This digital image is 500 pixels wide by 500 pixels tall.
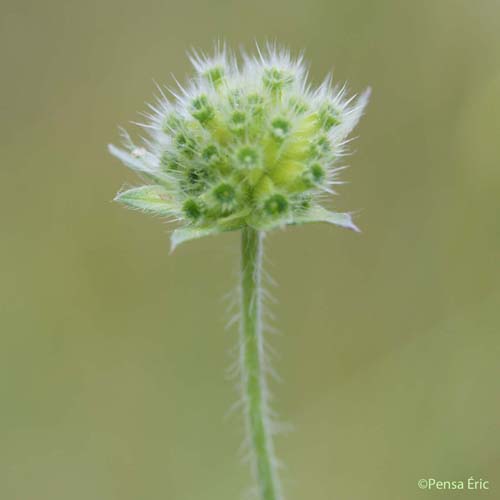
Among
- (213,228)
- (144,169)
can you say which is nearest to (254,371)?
(213,228)

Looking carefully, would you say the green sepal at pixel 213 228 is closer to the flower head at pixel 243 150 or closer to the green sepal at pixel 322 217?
the flower head at pixel 243 150

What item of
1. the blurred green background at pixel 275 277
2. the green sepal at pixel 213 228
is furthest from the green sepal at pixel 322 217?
the blurred green background at pixel 275 277

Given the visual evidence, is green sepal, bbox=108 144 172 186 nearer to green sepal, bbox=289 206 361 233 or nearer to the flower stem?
the flower stem

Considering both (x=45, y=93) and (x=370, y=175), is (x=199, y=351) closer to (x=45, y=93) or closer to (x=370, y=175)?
(x=370, y=175)

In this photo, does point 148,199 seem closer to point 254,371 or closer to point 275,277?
point 254,371

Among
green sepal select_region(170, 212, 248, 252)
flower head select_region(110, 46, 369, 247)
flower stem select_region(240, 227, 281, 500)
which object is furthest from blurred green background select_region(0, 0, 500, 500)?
green sepal select_region(170, 212, 248, 252)

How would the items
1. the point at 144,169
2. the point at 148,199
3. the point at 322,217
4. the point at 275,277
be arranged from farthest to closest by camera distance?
the point at 275,277 → the point at 144,169 → the point at 148,199 → the point at 322,217
